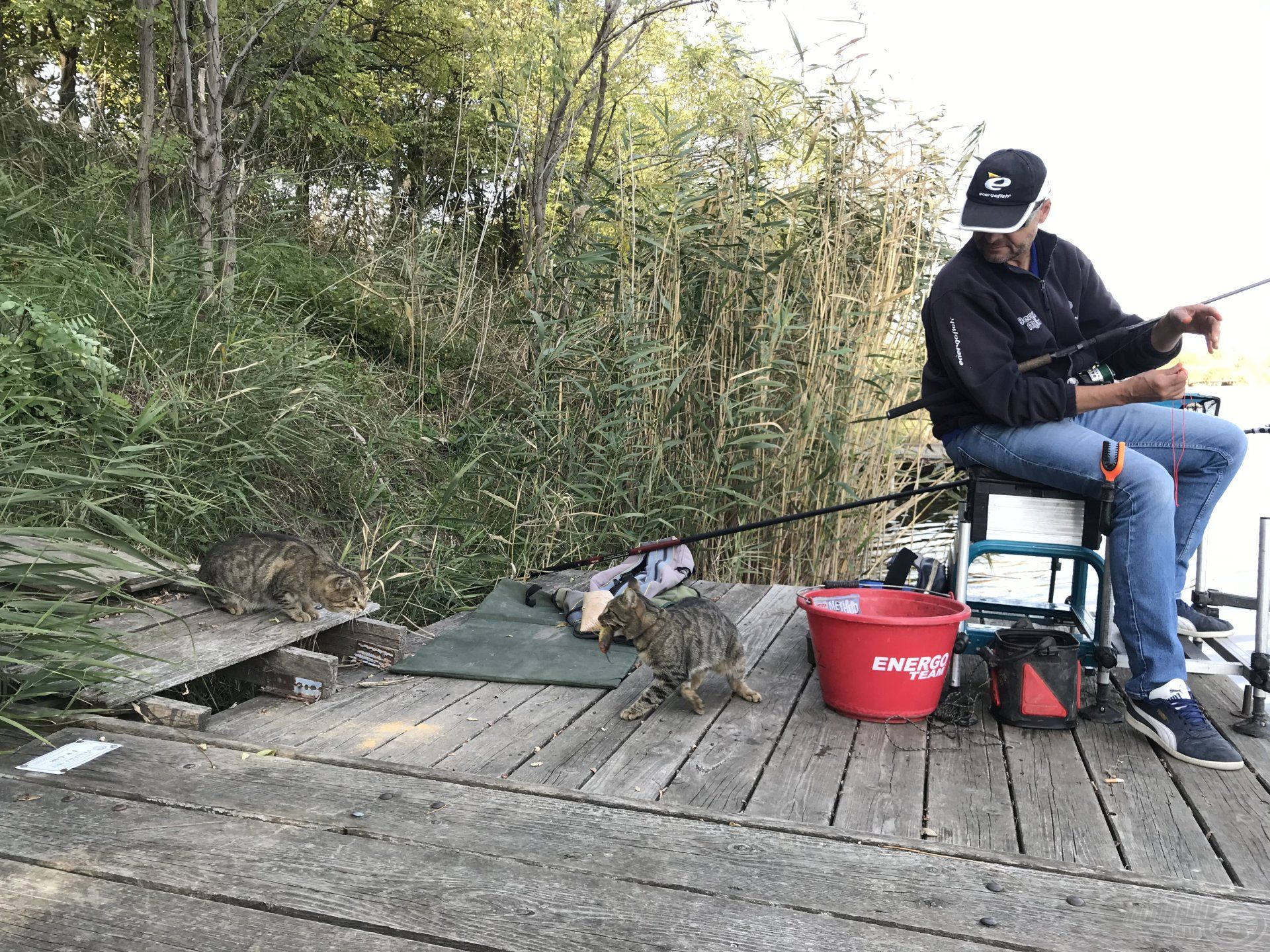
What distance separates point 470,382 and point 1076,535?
3.25 m

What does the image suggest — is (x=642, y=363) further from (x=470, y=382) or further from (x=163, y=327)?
(x=163, y=327)

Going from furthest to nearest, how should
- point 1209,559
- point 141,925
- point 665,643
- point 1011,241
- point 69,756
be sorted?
point 1209,559, point 1011,241, point 665,643, point 69,756, point 141,925

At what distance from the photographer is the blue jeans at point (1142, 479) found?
2605mm

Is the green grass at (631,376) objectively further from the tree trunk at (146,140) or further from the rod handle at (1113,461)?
the rod handle at (1113,461)

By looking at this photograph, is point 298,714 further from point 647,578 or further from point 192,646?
point 647,578

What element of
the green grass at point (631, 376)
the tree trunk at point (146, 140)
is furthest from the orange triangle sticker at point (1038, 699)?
the tree trunk at point (146, 140)

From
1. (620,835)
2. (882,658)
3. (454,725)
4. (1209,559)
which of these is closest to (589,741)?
(454,725)

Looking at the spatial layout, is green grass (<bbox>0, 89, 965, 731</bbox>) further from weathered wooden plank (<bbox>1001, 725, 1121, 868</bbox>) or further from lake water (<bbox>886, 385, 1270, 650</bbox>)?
weathered wooden plank (<bbox>1001, 725, 1121, 868</bbox>)

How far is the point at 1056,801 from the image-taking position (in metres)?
2.19

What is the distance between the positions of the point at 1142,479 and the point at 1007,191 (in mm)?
877

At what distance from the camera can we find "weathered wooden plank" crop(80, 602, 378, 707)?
7.85 feet

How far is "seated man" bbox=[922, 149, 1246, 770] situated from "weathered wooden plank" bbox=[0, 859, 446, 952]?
76.9 inches

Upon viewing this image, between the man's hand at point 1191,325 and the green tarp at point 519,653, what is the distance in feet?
6.27

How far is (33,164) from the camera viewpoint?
5.62 meters
